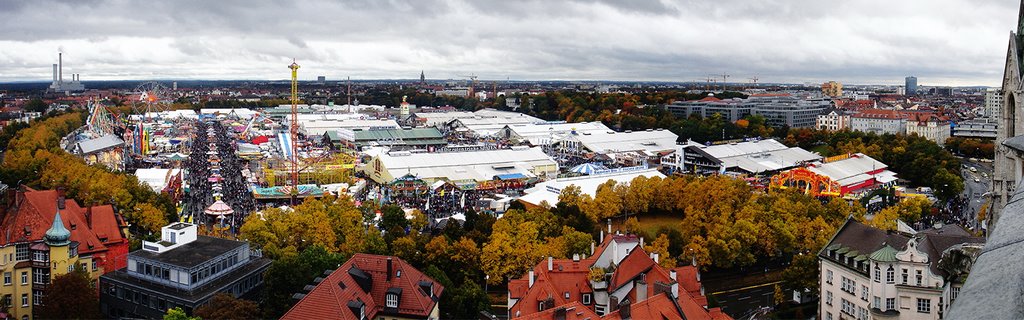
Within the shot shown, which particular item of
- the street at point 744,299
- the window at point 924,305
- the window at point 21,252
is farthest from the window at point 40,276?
the window at point 924,305

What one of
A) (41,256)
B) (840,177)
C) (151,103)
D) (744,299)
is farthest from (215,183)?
(151,103)

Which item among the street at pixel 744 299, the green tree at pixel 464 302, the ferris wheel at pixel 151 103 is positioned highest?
the ferris wheel at pixel 151 103

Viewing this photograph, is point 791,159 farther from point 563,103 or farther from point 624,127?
point 563,103

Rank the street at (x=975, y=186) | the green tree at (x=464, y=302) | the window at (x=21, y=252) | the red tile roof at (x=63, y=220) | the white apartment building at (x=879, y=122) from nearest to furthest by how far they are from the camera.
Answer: the green tree at (x=464, y=302)
the window at (x=21, y=252)
the red tile roof at (x=63, y=220)
the street at (x=975, y=186)
the white apartment building at (x=879, y=122)

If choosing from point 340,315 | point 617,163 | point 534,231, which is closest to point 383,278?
point 340,315

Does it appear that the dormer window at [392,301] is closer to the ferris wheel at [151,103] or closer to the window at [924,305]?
the window at [924,305]

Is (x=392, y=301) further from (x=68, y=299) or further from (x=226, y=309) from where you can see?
(x=68, y=299)

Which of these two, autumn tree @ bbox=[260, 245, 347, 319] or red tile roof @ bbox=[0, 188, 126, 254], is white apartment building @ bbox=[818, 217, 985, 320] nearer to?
autumn tree @ bbox=[260, 245, 347, 319]
